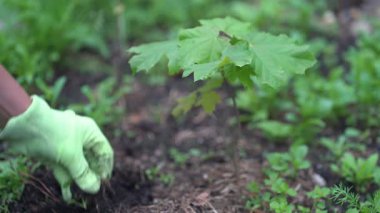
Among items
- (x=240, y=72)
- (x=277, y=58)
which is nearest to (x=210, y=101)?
(x=240, y=72)

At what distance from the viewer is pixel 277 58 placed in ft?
6.37

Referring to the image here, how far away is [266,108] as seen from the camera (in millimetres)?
3227

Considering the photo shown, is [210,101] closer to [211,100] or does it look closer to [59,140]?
[211,100]

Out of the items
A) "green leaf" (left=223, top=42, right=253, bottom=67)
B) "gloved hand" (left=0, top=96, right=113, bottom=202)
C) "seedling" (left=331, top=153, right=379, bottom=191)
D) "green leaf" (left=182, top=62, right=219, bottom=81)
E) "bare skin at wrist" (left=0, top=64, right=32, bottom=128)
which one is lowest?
"seedling" (left=331, top=153, right=379, bottom=191)

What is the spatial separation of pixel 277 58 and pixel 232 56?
186 mm

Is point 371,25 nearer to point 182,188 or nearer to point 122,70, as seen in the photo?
point 122,70

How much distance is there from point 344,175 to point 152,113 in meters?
1.40

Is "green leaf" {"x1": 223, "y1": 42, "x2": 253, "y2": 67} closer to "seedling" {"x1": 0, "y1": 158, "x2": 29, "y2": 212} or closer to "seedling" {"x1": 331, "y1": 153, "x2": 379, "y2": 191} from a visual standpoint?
"seedling" {"x1": 331, "y1": 153, "x2": 379, "y2": 191}

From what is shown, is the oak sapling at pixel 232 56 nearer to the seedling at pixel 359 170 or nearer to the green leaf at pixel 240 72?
the green leaf at pixel 240 72

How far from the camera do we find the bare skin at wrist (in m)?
1.98

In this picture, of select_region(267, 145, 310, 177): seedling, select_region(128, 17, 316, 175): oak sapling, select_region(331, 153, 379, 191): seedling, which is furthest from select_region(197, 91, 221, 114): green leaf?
select_region(331, 153, 379, 191): seedling

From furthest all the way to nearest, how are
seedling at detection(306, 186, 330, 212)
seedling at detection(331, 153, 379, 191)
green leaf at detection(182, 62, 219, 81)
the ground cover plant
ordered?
1. seedling at detection(331, 153, 379, 191)
2. seedling at detection(306, 186, 330, 212)
3. the ground cover plant
4. green leaf at detection(182, 62, 219, 81)

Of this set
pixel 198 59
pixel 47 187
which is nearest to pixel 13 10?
pixel 47 187

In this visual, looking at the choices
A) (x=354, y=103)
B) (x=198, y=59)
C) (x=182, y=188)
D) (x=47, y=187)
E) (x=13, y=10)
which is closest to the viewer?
(x=198, y=59)
